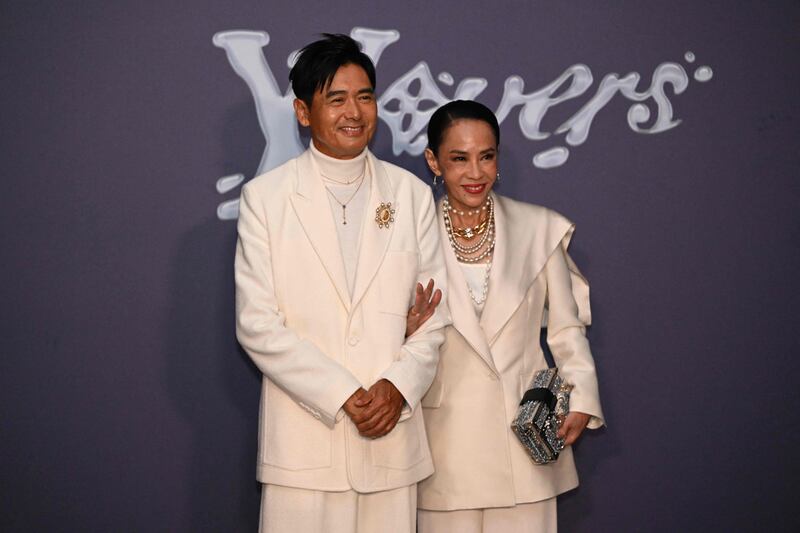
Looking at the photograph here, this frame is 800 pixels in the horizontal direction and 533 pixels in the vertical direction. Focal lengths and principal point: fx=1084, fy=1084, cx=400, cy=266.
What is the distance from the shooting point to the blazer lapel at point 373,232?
2936mm

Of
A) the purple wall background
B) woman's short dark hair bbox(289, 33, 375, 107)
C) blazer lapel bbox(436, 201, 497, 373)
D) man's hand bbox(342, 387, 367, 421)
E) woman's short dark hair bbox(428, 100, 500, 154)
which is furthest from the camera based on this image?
the purple wall background

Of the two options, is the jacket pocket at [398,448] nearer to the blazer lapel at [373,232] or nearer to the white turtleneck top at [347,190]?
the blazer lapel at [373,232]

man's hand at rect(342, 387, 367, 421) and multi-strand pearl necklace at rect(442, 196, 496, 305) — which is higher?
multi-strand pearl necklace at rect(442, 196, 496, 305)

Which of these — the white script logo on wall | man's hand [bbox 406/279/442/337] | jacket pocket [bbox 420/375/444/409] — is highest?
the white script logo on wall

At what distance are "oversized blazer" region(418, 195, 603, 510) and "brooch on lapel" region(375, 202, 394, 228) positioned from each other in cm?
29

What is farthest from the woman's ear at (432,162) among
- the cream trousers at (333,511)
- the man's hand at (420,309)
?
the cream trousers at (333,511)

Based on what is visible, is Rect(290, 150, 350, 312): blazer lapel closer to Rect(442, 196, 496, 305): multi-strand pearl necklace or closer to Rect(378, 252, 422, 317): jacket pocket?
Rect(378, 252, 422, 317): jacket pocket

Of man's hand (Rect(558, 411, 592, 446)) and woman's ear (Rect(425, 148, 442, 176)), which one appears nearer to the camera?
man's hand (Rect(558, 411, 592, 446))

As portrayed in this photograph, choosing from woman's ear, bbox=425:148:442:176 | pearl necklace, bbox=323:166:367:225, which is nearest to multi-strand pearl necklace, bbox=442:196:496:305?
woman's ear, bbox=425:148:442:176

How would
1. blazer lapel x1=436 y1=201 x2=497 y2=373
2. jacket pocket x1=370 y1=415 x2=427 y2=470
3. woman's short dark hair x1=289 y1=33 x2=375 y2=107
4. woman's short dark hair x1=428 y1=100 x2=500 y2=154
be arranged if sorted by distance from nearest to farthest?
jacket pocket x1=370 y1=415 x2=427 y2=470
woman's short dark hair x1=289 y1=33 x2=375 y2=107
blazer lapel x1=436 y1=201 x2=497 y2=373
woman's short dark hair x1=428 y1=100 x2=500 y2=154

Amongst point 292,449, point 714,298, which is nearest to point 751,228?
point 714,298

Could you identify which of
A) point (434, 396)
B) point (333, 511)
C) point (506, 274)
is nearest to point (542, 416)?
point (434, 396)

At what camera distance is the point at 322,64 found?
301 centimetres

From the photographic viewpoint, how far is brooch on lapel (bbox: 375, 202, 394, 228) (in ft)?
9.91
